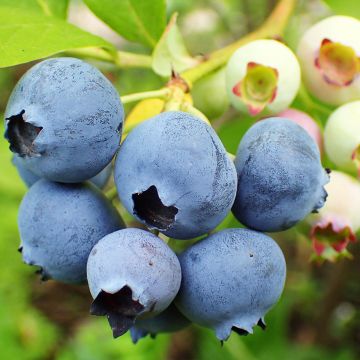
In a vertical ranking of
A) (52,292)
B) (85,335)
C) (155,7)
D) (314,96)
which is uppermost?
(155,7)

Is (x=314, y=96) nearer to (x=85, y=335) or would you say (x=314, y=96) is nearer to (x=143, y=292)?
(x=143, y=292)

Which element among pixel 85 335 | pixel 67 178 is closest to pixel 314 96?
pixel 67 178

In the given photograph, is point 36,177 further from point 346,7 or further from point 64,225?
point 346,7

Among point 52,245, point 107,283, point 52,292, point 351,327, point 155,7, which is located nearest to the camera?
point 107,283

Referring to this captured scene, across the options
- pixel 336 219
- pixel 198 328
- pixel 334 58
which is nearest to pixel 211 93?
pixel 334 58

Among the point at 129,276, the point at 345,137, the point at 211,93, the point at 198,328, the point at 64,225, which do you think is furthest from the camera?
the point at 198,328

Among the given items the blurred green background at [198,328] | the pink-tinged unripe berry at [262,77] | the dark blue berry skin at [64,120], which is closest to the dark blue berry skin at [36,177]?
the dark blue berry skin at [64,120]
